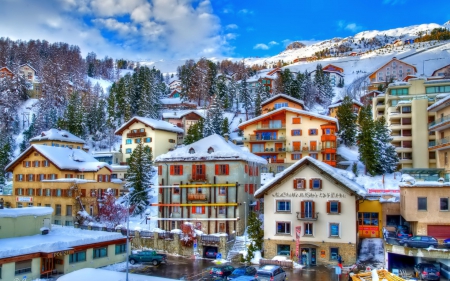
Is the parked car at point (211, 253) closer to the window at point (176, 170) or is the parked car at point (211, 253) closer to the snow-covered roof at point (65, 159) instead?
the window at point (176, 170)

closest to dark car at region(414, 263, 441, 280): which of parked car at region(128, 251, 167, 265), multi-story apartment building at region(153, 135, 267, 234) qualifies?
multi-story apartment building at region(153, 135, 267, 234)

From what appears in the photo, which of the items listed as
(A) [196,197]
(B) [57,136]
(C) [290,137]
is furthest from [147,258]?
(B) [57,136]

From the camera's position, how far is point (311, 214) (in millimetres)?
43156

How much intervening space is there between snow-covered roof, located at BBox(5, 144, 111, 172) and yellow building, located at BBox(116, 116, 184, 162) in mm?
17209

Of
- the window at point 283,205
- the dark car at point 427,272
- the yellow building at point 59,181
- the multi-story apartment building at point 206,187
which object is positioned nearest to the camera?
the dark car at point 427,272

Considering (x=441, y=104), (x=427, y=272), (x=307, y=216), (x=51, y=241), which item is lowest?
(x=427, y=272)

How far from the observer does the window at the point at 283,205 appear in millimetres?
44406

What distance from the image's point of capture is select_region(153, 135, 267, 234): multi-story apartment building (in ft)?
170

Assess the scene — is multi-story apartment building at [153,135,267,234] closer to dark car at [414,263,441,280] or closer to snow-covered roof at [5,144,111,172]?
snow-covered roof at [5,144,111,172]

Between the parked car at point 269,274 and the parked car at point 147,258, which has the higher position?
the parked car at point 269,274

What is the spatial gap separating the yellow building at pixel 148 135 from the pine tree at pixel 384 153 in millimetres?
42017

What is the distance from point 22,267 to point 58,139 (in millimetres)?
57656

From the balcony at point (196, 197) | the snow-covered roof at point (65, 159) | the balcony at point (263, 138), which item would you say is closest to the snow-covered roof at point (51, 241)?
the balcony at point (196, 197)

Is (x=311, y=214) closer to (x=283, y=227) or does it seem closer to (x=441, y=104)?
(x=283, y=227)
